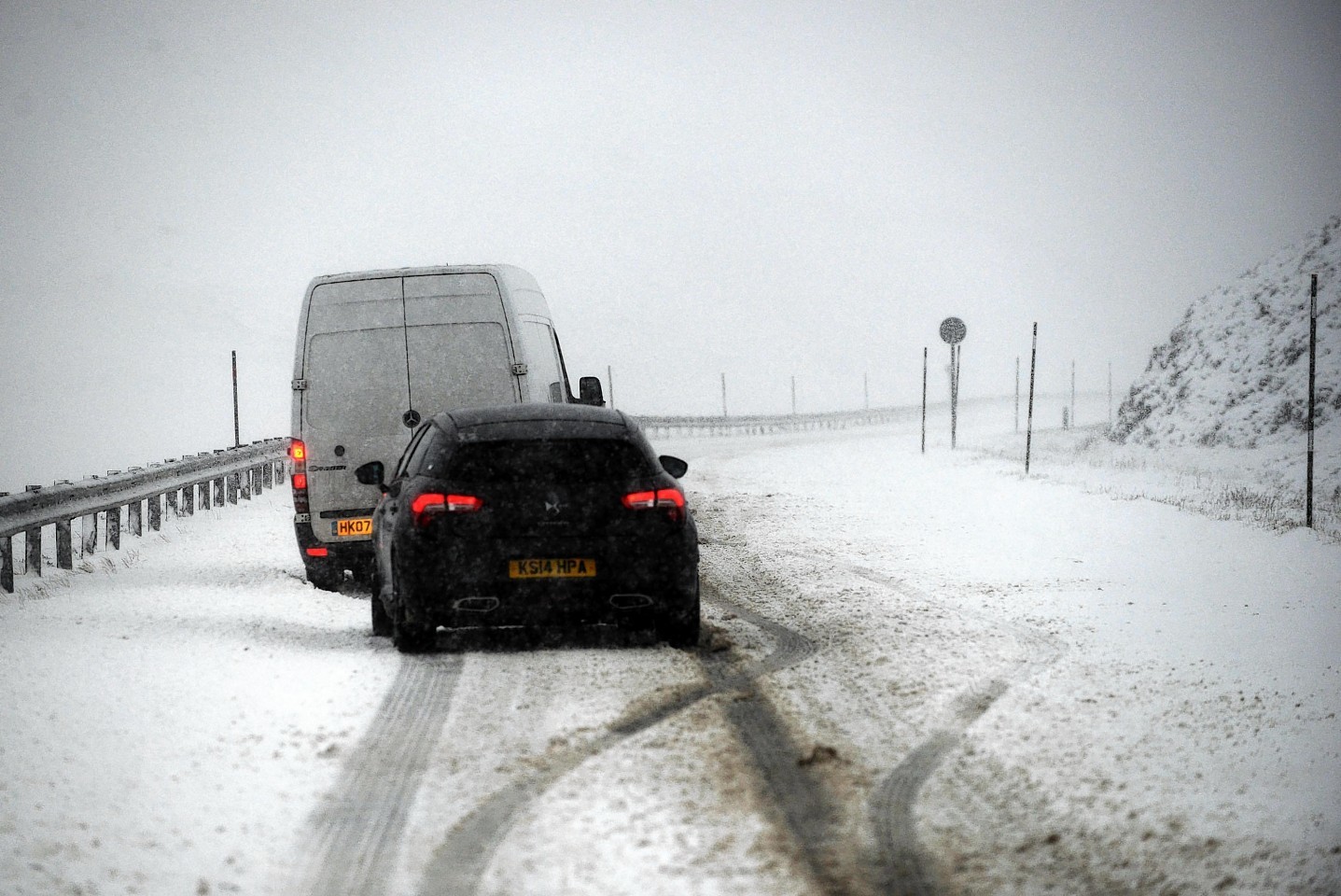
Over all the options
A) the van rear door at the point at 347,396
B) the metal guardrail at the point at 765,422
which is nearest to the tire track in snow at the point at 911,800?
the van rear door at the point at 347,396

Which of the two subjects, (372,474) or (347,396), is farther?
(347,396)

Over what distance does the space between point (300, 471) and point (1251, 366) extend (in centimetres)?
2129

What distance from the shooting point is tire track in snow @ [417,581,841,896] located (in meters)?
4.33

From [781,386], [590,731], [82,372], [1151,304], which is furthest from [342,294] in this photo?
[1151,304]

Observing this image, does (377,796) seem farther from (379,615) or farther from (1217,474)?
(1217,474)

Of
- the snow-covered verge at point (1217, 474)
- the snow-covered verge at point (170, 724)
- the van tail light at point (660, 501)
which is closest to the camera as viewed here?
the snow-covered verge at point (170, 724)

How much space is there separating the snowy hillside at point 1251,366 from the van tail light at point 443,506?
62.9ft

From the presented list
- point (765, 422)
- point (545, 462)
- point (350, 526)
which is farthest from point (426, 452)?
point (765, 422)

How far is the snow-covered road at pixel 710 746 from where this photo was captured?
437 centimetres

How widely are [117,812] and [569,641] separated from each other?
3913 millimetres

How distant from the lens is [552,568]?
7.85 m

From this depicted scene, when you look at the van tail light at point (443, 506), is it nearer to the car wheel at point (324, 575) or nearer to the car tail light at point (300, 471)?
the car tail light at point (300, 471)

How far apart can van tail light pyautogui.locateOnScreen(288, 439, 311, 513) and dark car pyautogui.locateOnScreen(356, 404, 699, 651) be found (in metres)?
3.12

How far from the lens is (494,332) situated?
11.3m
